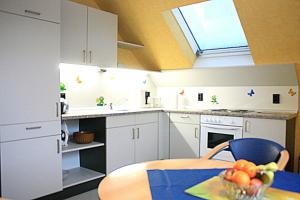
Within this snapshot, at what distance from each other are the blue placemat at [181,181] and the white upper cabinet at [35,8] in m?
1.86

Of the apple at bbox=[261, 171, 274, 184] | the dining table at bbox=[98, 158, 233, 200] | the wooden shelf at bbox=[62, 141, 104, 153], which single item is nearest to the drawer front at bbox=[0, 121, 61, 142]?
the wooden shelf at bbox=[62, 141, 104, 153]

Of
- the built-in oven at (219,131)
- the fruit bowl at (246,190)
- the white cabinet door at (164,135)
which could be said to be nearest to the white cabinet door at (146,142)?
the white cabinet door at (164,135)

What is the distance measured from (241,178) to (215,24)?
3.04m

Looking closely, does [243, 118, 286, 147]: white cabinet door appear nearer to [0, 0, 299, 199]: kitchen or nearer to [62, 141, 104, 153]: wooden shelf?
[0, 0, 299, 199]: kitchen

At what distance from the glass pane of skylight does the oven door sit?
3.90 ft

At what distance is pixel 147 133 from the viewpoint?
3.60 m

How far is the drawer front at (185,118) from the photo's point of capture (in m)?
3.55

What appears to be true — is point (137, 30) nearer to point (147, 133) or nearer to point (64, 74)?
point (64, 74)

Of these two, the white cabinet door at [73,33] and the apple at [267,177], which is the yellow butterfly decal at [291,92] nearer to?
the white cabinet door at [73,33]

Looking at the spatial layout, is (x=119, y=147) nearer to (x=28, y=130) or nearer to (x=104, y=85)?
(x=104, y=85)

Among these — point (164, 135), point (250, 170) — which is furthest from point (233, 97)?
point (250, 170)

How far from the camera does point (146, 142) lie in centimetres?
360

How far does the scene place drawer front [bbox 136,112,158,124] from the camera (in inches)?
136

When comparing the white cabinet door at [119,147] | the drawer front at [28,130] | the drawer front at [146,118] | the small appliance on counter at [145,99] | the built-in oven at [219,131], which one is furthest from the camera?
the small appliance on counter at [145,99]
